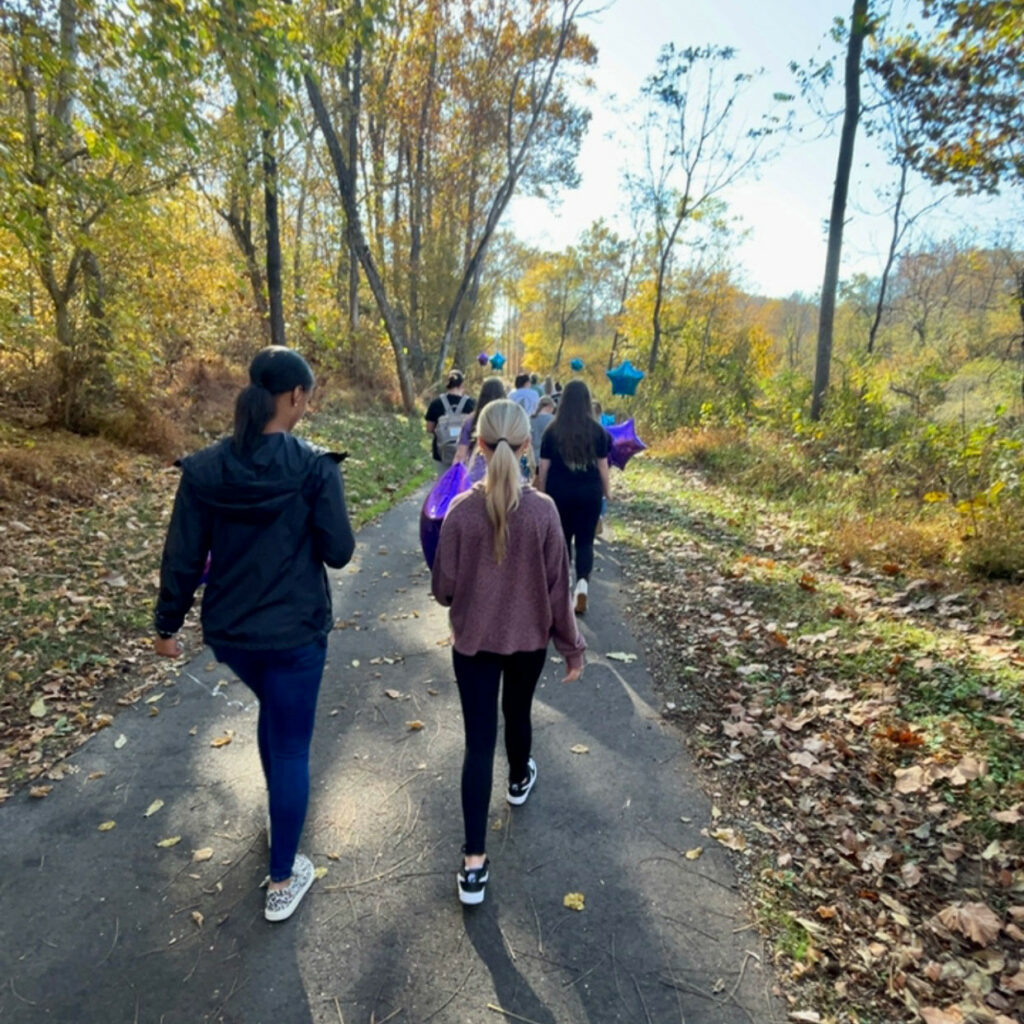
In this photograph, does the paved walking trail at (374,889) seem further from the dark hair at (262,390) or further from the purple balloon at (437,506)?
the dark hair at (262,390)

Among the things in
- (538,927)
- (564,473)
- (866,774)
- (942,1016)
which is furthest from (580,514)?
(942,1016)

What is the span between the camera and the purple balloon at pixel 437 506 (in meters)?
4.25

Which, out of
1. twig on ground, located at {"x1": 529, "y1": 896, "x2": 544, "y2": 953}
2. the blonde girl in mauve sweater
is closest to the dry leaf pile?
twig on ground, located at {"x1": 529, "y1": 896, "x2": 544, "y2": 953}

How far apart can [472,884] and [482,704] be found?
0.86 meters

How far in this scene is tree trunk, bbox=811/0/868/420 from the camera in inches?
497

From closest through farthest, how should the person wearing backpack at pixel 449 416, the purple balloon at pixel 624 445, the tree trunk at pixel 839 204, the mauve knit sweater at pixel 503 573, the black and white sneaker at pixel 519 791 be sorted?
the mauve knit sweater at pixel 503 573
the black and white sneaker at pixel 519 791
the person wearing backpack at pixel 449 416
the purple balloon at pixel 624 445
the tree trunk at pixel 839 204

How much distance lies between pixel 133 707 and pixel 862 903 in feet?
15.0

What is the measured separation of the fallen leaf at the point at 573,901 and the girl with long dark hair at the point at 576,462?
10.5 feet

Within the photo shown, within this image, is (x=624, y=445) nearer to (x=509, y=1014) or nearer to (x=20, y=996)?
(x=509, y=1014)

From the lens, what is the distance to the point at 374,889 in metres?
2.92

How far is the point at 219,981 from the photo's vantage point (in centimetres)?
246

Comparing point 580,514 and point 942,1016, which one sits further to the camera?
point 580,514

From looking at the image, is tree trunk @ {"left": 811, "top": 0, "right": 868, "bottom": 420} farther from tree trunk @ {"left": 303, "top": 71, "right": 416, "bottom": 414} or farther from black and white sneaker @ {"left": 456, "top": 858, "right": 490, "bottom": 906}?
black and white sneaker @ {"left": 456, "top": 858, "right": 490, "bottom": 906}

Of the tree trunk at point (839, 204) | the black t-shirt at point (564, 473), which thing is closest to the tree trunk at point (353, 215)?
the tree trunk at point (839, 204)
